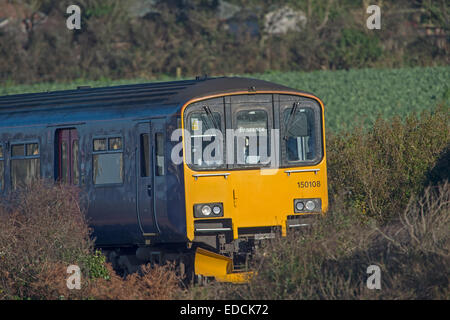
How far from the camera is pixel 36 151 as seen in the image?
16.0 m

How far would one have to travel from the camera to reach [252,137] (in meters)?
14.1

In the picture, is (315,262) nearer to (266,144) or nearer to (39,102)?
(266,144)

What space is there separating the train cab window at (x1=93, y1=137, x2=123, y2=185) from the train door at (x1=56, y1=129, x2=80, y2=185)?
442 millimetres

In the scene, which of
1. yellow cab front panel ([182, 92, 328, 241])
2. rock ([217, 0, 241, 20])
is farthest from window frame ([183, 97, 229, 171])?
rock ([217, 0, 241, 20])

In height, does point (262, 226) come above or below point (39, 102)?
below

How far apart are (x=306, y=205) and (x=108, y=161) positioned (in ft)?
11.3

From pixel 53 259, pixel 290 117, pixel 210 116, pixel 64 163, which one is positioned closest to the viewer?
pixel 53 259

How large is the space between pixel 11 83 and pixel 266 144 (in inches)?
1382

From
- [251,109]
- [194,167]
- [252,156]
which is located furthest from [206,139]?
[251,109]

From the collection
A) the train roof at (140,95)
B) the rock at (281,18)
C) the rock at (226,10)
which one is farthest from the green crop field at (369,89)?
the train roof at (140,95)

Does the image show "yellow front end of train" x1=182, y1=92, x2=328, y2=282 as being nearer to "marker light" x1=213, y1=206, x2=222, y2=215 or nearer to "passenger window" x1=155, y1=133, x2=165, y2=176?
"marker light" x1=213, y1=206, x2=222, y2=215

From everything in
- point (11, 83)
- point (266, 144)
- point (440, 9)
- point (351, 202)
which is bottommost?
point (351, 202)

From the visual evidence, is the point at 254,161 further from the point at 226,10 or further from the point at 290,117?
the point at 226,10
